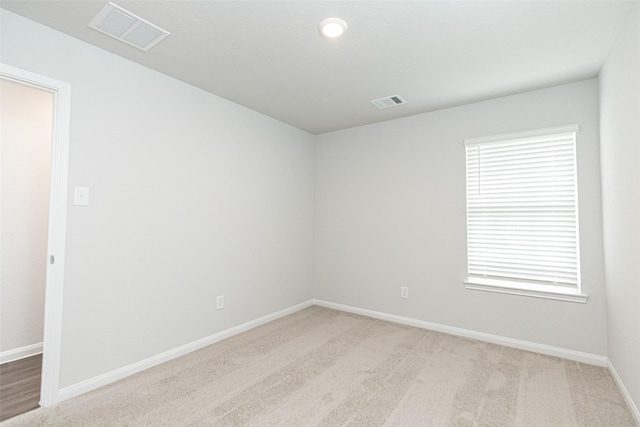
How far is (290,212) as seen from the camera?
4.18m

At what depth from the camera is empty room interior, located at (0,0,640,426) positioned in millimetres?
2002

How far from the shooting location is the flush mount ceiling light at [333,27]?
197cm

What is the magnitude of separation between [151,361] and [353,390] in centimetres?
169

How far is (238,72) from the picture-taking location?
8.85 feet

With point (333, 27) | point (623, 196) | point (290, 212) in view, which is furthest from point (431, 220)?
point (333, 27)

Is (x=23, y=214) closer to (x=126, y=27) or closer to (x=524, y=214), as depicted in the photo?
(x=126, y=27)

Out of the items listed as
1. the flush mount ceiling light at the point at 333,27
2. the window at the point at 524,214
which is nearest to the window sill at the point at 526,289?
the window at the point at 524,214

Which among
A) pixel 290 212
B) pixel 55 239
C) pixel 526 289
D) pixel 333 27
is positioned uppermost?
pixel 333 27

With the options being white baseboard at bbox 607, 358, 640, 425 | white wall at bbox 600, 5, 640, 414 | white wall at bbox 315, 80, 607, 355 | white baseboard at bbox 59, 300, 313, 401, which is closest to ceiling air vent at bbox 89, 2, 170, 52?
white baseboard at bbox 59, 300, 313, 401

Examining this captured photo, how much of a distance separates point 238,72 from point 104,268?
1.90m

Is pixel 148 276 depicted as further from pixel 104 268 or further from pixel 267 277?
pixel 267 277

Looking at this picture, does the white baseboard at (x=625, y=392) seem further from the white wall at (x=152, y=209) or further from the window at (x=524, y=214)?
the white wall at (x=152, y=209)

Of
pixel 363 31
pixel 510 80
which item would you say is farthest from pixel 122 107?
pixel 510 80

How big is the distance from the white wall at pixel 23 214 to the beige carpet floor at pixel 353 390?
1147mm
